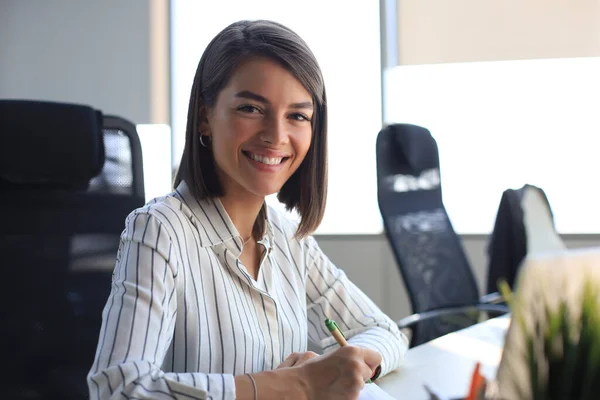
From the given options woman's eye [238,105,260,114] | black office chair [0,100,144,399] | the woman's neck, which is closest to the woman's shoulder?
the woman's neck

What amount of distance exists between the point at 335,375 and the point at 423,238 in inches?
61.2

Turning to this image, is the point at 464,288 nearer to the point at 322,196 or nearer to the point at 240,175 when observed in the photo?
the point at 322,196

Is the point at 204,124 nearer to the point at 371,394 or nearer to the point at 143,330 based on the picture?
the point at 143,330

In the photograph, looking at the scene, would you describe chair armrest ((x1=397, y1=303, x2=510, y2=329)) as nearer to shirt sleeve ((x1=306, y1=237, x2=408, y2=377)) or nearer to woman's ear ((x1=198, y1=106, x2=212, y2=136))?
shirt sleeve ((x1=306, y1=237, x2=408, y2=377))

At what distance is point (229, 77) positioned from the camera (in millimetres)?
1306

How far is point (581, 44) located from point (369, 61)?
1155 mm

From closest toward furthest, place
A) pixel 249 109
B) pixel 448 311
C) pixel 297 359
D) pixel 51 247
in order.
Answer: pixel 297 359 → pixel 249 109 → pixel 51 247 → pixel 448 311

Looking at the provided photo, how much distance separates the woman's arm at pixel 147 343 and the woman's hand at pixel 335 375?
0.02 metres

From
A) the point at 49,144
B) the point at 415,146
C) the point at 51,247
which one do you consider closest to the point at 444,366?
the point at 51,247

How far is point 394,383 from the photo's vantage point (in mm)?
1287

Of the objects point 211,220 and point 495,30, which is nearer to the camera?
point 211,220

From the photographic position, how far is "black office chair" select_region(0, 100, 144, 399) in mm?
1468

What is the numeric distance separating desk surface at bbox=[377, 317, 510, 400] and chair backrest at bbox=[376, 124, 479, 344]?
0.66 metres

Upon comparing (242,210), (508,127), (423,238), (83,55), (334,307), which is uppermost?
(83,55)
